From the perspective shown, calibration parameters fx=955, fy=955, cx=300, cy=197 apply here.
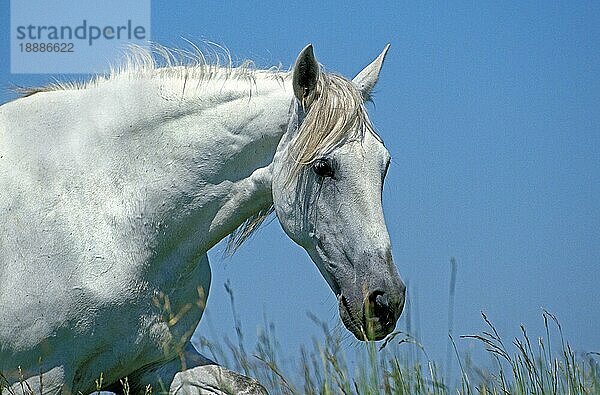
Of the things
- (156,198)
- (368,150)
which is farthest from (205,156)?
(368,150)

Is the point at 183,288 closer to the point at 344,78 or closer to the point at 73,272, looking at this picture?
the point at 73,272

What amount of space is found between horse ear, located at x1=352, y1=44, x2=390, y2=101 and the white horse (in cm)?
1

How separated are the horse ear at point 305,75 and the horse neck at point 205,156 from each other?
0.18 m

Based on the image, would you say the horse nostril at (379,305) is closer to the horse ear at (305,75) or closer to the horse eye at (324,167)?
the horse eye at (324,167)

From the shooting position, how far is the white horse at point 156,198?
176 inches

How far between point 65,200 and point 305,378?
1.67 meters

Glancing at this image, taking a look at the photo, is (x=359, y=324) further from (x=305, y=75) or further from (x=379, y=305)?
(x=305, y=75)

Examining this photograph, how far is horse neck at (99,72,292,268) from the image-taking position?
479 centimetres

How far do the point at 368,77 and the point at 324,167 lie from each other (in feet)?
2.74

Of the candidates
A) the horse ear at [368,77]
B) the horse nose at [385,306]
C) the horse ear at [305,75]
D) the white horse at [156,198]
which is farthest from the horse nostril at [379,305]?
the horse ear at [368,77]

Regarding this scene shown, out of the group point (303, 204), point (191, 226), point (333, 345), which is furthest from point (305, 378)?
point (191, 226)

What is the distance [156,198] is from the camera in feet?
16.1

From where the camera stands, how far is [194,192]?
488 cm

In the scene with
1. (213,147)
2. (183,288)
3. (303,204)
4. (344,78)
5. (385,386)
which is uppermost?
(344,78)
